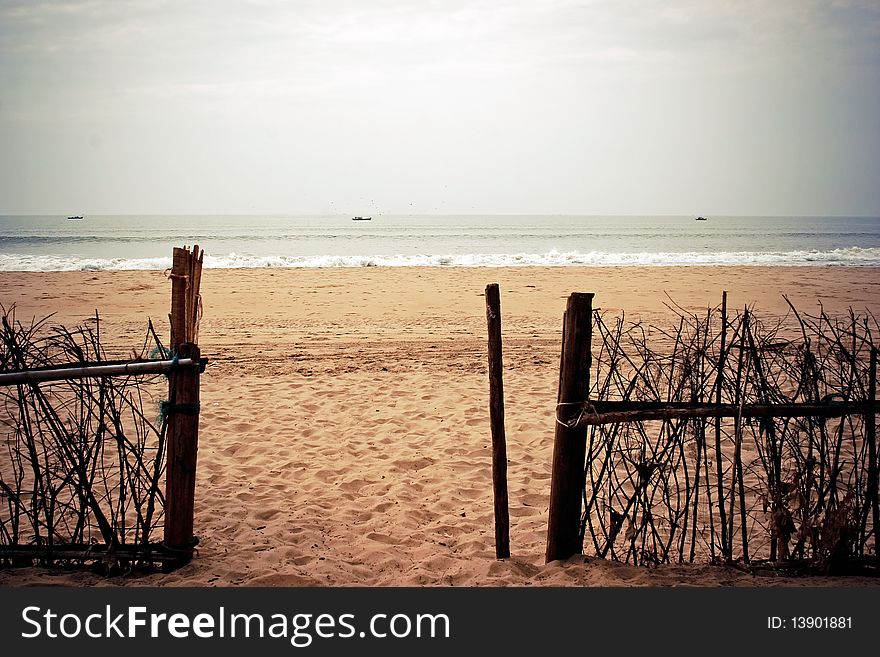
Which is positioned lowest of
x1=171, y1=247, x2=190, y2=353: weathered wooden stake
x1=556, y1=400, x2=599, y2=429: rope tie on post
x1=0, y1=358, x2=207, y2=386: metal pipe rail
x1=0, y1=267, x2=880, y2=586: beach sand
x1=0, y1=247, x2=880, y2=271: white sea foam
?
x1=0, y1=267, x2=880, y2=586: beach sand

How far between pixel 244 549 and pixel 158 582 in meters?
0.54

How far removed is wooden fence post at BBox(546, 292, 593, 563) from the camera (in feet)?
9.16

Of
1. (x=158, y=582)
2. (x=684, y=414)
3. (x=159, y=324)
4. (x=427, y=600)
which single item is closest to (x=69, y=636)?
(x=158, y=582)

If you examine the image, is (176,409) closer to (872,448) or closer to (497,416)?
(497,416)

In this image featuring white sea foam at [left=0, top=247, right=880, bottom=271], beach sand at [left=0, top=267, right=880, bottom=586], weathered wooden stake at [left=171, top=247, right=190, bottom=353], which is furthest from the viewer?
white sea foam at [left=0, top=247, right=880, bottom=271]

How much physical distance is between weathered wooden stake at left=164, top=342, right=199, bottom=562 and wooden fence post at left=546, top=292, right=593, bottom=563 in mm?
1734

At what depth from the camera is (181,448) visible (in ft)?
9.62

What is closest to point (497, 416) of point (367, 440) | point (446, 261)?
point (367, 440)

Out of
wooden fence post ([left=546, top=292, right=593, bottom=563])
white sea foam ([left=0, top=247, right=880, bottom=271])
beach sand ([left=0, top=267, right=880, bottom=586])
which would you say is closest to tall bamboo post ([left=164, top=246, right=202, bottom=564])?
beach sand ([left=0, top=267, right=880, bottom=586])

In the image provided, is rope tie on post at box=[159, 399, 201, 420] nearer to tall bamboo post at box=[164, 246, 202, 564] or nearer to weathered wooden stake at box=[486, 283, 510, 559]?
tall bamboo post at box=[164, 246, 202, 564]

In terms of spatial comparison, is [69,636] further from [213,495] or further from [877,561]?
[877,561]

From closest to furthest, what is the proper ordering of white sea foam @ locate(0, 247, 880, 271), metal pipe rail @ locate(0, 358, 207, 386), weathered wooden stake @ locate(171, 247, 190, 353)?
metal pipe rail @ locate(0, 358, 207, 386), weathered wooden stake @ locate(171, 247, 190, 353), white sea foam @ locate(0, 247, 880, 271)

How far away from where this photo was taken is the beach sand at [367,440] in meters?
3.12

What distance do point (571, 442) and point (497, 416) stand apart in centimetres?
38
